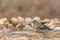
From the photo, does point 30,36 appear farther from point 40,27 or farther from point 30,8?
point 30,8

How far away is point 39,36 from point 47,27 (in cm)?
19

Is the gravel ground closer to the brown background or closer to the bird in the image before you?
the bird

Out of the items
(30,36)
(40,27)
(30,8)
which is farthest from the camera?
(30,8)

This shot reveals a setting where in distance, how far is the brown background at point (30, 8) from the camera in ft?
5.29

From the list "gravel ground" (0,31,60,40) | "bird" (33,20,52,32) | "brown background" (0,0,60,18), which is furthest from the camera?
"brown background" (0,0,60,18)

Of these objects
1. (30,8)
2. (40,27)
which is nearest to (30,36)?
(40,27)

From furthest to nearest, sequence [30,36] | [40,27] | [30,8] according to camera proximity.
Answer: [30,8]
[40,27]
[30,36]

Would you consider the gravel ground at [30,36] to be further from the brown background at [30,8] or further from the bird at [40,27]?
the brown background at [30,8]

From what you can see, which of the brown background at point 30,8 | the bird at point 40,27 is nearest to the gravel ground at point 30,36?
the bird at point 40,27

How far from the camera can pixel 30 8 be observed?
1627mm

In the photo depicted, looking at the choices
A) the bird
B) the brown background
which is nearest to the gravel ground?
the bird

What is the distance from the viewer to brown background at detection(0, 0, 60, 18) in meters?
1.61

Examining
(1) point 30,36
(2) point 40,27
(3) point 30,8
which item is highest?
(3) point 30,8

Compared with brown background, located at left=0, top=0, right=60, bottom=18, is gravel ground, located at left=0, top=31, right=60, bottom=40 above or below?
below
